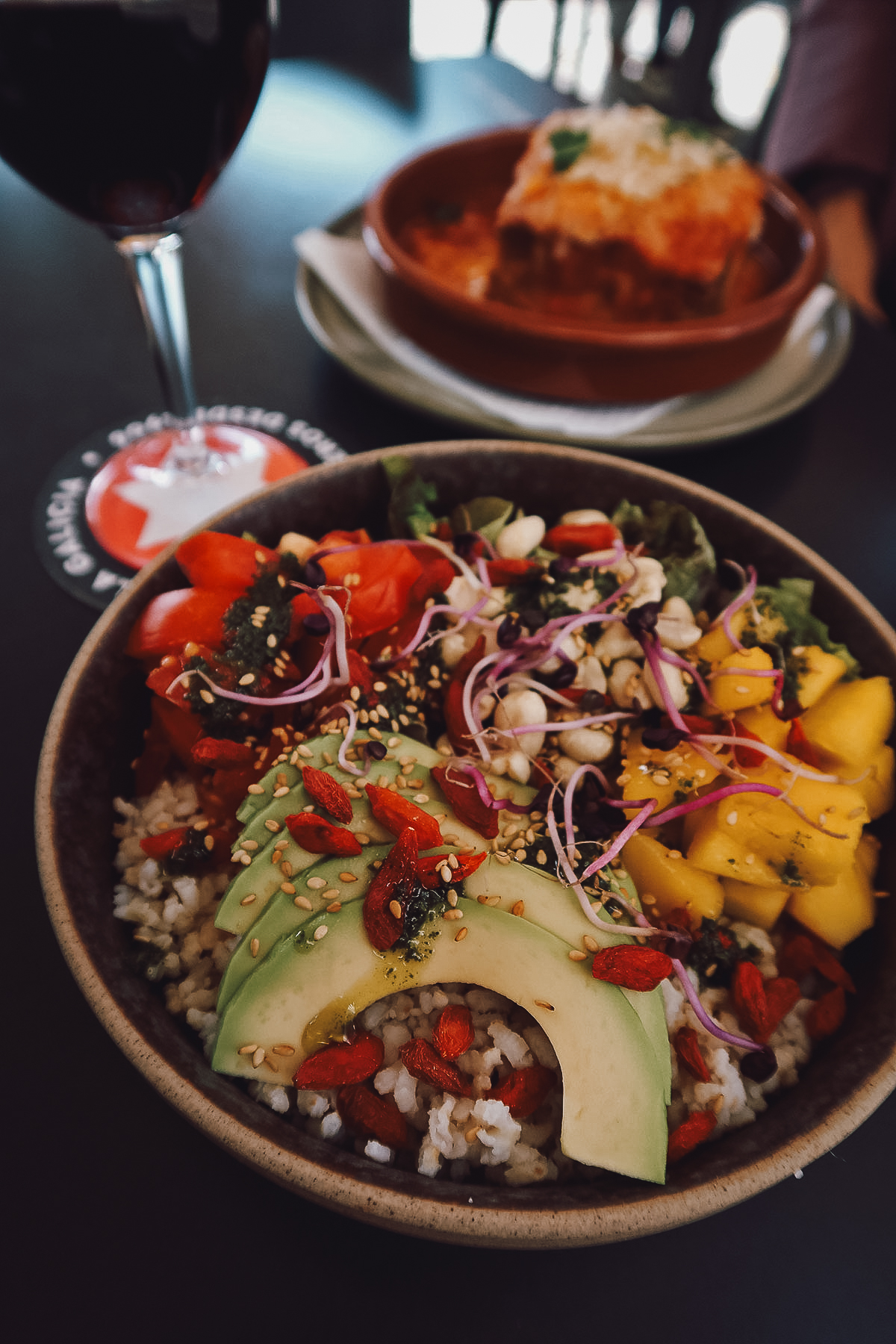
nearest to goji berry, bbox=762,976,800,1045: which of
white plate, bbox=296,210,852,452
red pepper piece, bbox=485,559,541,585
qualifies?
red pepper piece, bbox=485,559,541,585

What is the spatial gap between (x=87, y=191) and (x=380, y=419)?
2.17 ft

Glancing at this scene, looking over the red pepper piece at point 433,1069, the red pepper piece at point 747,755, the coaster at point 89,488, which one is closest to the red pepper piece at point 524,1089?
the red pepper piece at point 433,1069

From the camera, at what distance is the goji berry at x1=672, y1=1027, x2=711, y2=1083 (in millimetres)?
736

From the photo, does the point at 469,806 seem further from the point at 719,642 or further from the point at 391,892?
the point at 719,642

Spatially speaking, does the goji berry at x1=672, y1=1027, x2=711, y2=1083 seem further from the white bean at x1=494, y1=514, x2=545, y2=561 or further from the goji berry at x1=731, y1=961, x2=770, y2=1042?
the white bean at x1=494, y1=514, x2=545, y2=561

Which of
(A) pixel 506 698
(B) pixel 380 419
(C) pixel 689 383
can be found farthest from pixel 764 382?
(A) pixel 506 698

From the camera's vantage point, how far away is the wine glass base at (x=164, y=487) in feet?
4.20

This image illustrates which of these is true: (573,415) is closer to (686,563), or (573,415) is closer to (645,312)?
(645,312)

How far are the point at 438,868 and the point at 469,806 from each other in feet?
0.26

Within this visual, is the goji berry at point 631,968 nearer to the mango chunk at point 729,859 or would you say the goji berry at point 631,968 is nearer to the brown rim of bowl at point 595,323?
the mango chunk at point 729,859

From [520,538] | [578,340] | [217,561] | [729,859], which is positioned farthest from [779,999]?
[578,340]

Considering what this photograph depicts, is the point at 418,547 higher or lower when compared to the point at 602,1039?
higher

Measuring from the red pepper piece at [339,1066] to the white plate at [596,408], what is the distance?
1.02 m

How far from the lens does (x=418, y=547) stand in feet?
3.32
